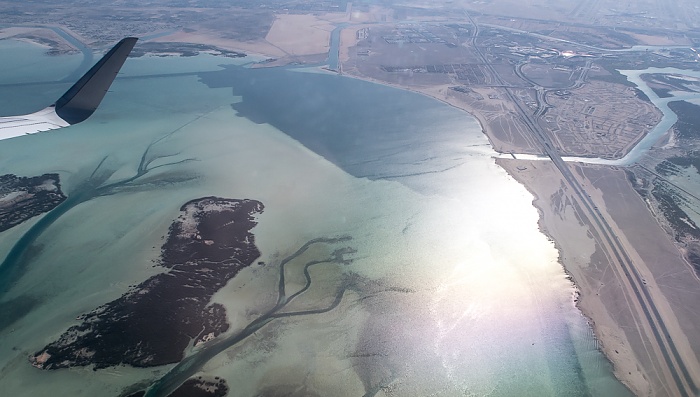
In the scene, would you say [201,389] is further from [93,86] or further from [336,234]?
[93,86]

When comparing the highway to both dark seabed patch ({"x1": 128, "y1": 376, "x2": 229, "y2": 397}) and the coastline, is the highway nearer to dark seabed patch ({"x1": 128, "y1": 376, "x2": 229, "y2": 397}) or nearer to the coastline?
the coastline

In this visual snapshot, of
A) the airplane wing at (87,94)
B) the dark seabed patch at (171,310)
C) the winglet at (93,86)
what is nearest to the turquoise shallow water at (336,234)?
the dark seabed patch at (171,310)

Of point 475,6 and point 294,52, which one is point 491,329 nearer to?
point 294,52

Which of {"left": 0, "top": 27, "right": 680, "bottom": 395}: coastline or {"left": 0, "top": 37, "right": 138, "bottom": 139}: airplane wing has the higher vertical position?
{"left": 0, "top": 37, "right": 138, "bottom": 139}: airplane wing

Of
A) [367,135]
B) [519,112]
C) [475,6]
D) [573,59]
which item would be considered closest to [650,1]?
[475,6]

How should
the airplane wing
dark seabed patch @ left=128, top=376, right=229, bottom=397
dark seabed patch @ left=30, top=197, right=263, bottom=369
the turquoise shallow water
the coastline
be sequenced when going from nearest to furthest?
dark seabed patch @ left=128, top=376, right=229, bottom=397
dark seabed patch @ left=30, top=197, right=263, bottom=369
the turquoise shallow water
the airplane wing
the coastline

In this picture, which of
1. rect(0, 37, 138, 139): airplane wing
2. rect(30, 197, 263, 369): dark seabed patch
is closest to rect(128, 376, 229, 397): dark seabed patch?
rect(30, 197, 263, 369): dark seabed patch
